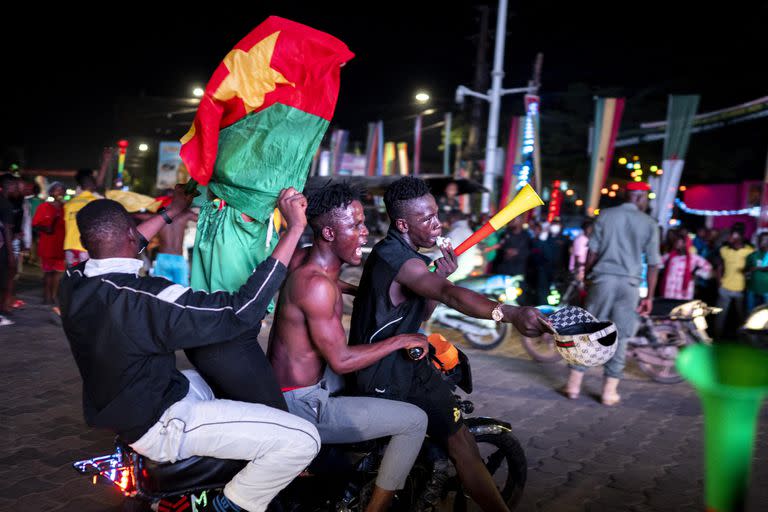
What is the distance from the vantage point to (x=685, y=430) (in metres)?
5.46

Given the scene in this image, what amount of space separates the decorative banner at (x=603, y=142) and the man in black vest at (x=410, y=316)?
1269cm

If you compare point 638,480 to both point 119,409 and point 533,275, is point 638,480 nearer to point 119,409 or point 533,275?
point 119,409

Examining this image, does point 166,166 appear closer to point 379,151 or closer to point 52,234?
point 379,151

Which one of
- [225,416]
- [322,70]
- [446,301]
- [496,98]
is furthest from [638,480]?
[496,98]

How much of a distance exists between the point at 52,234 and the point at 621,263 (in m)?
7.95

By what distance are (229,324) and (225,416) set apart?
39 centimetres

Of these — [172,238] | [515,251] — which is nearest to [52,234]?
[172,238]

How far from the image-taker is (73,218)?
8234 millimetres

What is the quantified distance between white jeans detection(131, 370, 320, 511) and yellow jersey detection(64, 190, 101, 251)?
650cm

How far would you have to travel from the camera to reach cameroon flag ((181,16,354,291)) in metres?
2.96

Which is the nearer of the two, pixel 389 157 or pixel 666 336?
pixel 666 336

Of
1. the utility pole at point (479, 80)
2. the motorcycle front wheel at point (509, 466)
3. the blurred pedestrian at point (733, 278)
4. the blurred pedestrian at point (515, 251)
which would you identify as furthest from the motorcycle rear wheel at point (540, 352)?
the utility pole at point (479, 80)

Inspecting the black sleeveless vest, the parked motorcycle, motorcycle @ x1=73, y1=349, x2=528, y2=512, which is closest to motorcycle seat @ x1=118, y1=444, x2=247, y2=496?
motorcycle @ x1=73, y1=349, x2=528, y2=512

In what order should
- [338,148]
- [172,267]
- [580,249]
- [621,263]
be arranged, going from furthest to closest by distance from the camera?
[338,148], [580,249], [172,267], [621,263]
